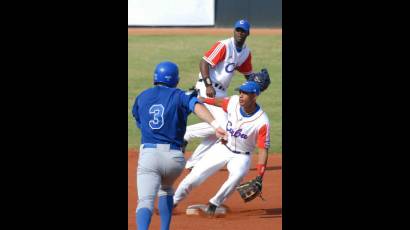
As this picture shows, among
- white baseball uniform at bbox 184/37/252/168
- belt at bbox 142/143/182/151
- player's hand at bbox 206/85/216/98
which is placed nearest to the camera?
belt at bbox 142/143/182/151

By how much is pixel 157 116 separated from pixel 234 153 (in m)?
2.08

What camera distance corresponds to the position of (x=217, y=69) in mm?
13328

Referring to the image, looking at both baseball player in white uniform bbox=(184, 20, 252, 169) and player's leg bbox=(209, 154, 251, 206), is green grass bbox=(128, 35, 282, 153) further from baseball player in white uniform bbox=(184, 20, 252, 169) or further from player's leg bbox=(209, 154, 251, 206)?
player's leg bbox=(209, 154, 251, 206)

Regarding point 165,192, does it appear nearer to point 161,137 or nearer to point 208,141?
point 161,137

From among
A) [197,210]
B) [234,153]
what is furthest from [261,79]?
[197,210]

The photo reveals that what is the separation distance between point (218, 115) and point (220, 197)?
2.08 m

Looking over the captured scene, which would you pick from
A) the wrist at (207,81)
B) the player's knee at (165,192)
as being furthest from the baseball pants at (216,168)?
the wrist at (207,81)

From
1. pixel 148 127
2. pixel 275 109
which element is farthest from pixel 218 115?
pixel 275 109

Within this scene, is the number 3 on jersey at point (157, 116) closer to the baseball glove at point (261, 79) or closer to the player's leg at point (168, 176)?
the player's leg at point (168, 176)

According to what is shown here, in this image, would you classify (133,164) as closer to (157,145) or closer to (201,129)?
(201,129)

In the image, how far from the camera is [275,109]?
19859mm

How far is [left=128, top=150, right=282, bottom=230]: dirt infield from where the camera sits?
34.5 ft

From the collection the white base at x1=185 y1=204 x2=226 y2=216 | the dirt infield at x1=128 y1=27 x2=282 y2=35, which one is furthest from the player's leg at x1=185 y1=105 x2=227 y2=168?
the dirt infield at x1=128 y1=27 x2=282 y2=35

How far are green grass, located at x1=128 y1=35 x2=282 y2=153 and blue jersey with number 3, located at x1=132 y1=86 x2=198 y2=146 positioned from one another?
832 cm
